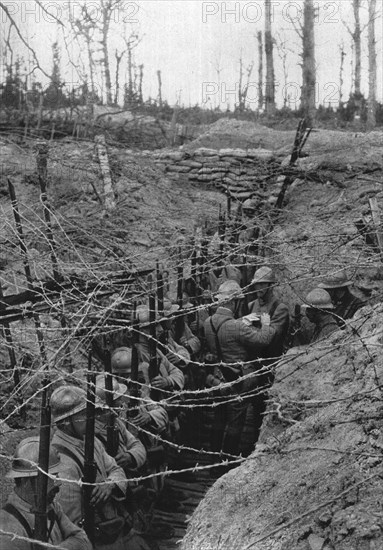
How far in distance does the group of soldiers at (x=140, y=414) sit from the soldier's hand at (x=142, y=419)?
0.5 inches

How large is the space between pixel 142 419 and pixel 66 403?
1.45 meters

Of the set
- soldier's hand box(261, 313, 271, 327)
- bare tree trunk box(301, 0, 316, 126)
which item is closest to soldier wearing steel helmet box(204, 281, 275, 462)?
soldier's hand box(261, 313, 271, 327)

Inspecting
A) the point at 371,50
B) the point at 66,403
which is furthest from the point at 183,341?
the point at 371,50

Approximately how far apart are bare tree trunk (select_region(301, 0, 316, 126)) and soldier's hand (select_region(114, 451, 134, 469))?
53.0 ft

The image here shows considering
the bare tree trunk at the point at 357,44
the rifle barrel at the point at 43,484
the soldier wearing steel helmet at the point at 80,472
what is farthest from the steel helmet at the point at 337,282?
the bare tree trunk at the point at 357,44

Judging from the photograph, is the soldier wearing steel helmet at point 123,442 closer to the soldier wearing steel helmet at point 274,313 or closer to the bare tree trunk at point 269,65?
the soldier wearing steel helmet at point 274,313

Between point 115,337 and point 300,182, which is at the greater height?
point 300,182

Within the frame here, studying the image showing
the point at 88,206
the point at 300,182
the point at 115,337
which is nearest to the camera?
the point at 115,337

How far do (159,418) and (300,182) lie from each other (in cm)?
972

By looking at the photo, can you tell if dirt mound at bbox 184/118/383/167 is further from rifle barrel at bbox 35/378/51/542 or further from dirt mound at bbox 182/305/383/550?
rifle barrel at bbox 35/378/51/542

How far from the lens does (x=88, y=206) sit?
12.7 m

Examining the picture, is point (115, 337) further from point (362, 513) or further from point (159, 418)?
point (362, 513)

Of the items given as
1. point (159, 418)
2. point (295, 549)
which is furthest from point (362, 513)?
point (159, 418)

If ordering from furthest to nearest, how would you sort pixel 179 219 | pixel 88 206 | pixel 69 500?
pixel 179 219, pixel 88 206, pixel 69 500
